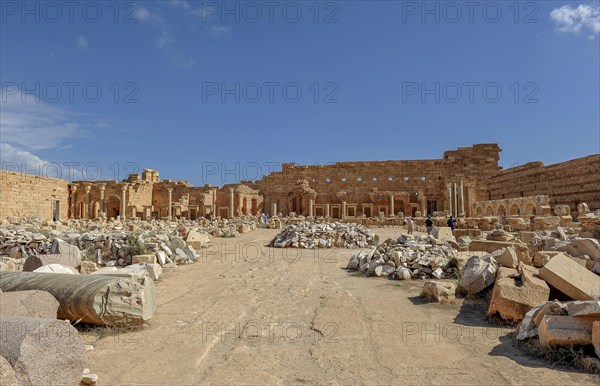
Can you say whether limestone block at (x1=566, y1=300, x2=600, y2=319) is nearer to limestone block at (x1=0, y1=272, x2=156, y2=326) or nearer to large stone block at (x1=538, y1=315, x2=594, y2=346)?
large stone block at (x1=538, y1=315, x2=594, y2=346)

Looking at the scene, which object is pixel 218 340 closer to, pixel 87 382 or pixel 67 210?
pixel 87 382

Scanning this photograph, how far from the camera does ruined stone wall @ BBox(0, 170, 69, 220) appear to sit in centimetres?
2604

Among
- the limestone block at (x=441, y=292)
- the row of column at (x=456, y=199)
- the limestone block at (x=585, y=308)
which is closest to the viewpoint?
the limestone block at (x=585, y=308)

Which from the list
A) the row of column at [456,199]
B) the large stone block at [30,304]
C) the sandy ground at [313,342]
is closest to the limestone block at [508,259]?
the sandy ground at [313,342]

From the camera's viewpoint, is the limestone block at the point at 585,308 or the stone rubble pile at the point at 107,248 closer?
the limestone block at the point at 585,308

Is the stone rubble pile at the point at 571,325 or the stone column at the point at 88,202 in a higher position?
the stone column at the point at 88,202

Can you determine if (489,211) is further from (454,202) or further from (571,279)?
(571,279)

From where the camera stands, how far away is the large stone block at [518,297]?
15.6 ft

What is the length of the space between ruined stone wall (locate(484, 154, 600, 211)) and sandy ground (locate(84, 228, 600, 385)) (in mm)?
21009

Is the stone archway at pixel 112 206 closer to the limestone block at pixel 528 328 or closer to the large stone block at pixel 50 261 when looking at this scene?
the large stone block at pixel 50 261

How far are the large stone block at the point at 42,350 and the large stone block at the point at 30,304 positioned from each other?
0.92 meters

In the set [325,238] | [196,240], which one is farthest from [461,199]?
[196,240]

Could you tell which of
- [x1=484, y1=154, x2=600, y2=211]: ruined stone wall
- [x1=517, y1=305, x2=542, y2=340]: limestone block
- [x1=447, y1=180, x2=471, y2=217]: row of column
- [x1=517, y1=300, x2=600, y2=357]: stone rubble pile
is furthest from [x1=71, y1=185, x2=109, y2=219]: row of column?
[x1=517, y1=300, x2=600, y2=357]: stone rubble pile

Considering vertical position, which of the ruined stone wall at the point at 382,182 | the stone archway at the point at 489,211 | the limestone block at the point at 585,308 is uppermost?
the ruined stone wall at the point at 382,182
